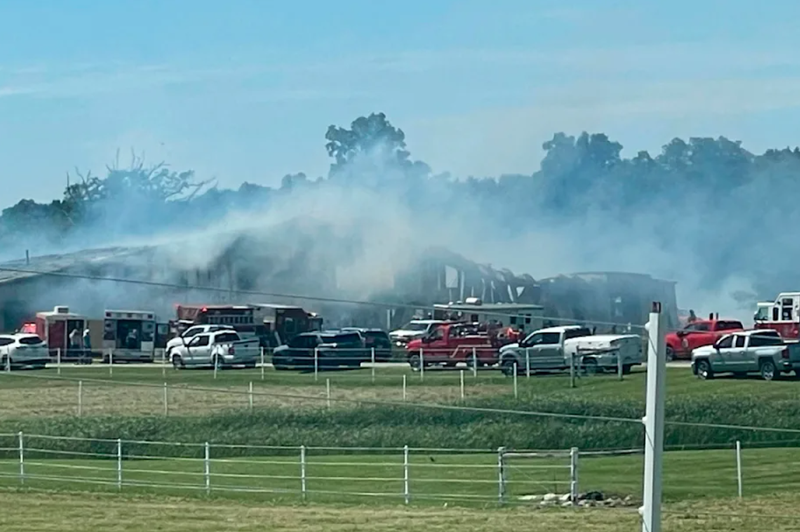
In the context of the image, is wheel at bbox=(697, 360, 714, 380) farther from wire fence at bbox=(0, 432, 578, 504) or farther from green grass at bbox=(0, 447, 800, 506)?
wire fence at bbox=(0, 432, 578, 504)

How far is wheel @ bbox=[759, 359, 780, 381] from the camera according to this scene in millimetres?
48906

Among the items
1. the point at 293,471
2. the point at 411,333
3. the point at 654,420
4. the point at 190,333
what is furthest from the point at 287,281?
the point at 654,420

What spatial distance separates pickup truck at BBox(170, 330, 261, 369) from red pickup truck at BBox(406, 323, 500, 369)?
5896 mm

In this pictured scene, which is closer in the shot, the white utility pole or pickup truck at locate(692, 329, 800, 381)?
the white utility pole

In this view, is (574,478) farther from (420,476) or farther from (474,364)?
(474,364)

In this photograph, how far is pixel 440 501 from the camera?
28.6 meters

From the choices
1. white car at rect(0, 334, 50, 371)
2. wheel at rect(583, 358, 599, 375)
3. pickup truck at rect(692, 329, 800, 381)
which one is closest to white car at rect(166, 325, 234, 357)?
white car at rect(0, 334, 50, 371)

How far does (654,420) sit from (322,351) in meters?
51.3

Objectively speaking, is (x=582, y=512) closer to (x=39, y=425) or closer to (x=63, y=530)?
(x=63, y=530)

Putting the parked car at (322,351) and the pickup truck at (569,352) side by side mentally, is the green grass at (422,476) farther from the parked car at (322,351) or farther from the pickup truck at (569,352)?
the parked car at (322,351)

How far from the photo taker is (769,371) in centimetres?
4906

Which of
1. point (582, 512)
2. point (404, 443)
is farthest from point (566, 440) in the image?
point (582, 512)

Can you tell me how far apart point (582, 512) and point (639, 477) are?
22.2 feet

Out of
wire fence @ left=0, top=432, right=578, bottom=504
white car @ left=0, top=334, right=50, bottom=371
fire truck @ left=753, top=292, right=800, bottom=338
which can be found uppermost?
fire truck @ left=753, top=292, right=800, bottom=338
